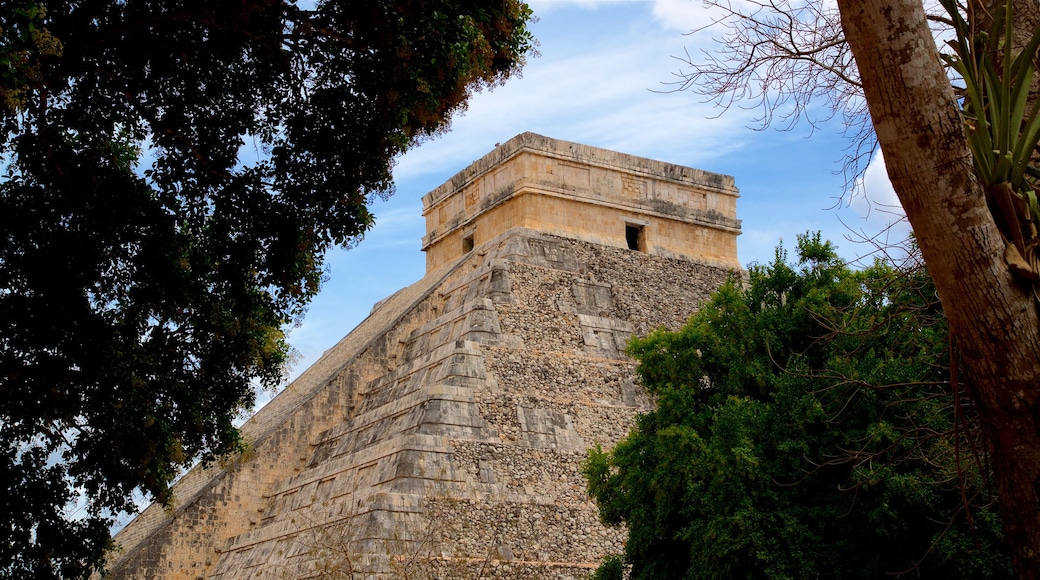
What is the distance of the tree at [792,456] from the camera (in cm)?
1100

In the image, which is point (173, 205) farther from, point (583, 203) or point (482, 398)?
point (583, 203)

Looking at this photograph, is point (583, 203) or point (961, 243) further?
point (583, 203)

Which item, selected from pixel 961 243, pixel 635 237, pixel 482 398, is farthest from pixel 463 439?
pixel 961 243

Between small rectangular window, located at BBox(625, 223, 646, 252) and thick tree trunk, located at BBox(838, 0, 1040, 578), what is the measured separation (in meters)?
16.3

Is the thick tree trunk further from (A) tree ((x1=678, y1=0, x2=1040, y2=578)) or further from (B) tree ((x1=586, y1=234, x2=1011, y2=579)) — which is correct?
(B) tree ((x1=586, y1=234, x2=1011, y2=579))

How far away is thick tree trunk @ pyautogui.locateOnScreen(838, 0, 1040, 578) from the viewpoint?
448 centimetres

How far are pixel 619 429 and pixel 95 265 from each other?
9956 millimetres

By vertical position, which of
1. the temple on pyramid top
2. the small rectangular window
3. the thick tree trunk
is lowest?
the thick tree trunk

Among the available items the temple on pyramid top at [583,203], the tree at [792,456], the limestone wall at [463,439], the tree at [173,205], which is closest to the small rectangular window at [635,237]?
the temple on pyramid top at [583,203]

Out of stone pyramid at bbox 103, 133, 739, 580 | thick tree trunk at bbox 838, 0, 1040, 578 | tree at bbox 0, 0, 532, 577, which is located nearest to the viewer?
thick tree trunk at bbox 838, 0, 1040, 578

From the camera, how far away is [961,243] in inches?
180

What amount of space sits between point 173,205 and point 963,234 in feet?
21.1

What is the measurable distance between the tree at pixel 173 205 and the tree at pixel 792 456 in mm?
4515

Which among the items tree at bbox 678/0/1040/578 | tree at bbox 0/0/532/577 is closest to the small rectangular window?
tree at bbox 0/0/532/577
